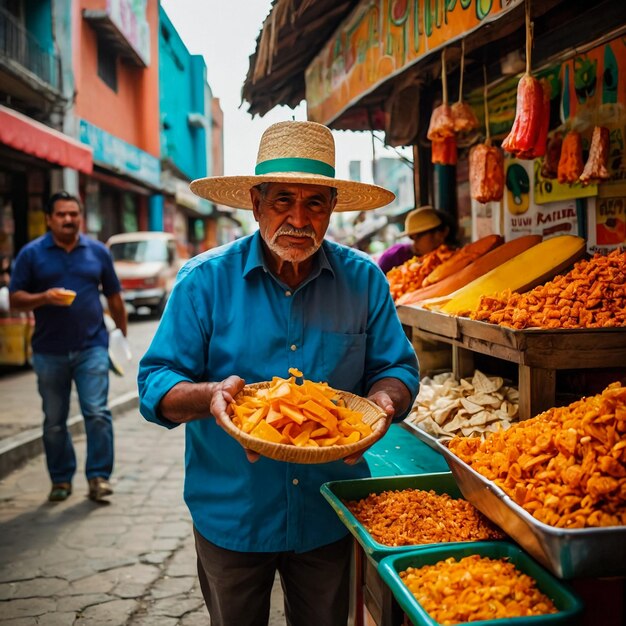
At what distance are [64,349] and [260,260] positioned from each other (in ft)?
10.3

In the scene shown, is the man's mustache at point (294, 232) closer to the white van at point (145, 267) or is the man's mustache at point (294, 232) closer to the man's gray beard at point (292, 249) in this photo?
the man's gray beard at point (292, 249)

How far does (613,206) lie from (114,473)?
430 centimetres

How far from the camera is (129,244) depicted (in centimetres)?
1808

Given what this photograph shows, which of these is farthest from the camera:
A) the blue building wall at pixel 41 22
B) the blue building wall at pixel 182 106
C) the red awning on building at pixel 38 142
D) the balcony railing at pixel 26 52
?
the blue building wall at pixel 182 106

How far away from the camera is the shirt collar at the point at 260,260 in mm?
2105

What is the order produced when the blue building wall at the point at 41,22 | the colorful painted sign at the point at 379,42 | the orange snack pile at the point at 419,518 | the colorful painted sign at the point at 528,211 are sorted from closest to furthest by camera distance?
the orange snack pile at the point at 419,518 < the colorful painted sign at the point at 379,42 < the colorful painted sign at the point at 528,211 < the blue building wall at the point at 41,22

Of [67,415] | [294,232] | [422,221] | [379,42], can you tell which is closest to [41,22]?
[67,415]

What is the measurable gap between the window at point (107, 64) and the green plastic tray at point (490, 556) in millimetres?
19014

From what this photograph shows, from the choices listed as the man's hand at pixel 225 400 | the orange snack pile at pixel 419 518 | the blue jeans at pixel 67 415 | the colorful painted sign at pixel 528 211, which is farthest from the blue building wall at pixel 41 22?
the orange snack pile at pixel 419 518

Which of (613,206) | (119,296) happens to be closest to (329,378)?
(613,206)

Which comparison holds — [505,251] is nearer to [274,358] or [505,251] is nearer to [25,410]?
[274,358]

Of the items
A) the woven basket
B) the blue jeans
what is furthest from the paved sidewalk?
the woven basket

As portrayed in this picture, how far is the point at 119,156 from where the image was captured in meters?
17.8

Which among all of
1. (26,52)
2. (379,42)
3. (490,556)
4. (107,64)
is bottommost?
(490,556)
